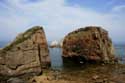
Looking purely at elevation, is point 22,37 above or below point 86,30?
below

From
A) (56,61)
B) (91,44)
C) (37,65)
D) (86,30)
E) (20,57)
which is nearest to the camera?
(20,57)

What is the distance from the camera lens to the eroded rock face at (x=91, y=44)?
220 ft

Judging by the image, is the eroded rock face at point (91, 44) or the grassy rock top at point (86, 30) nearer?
the eroded rock face at point (91, 44)

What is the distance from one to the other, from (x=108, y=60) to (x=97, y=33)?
7460mm

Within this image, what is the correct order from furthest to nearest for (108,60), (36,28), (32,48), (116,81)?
(108,60), (36,28), (32,48), (116,81)

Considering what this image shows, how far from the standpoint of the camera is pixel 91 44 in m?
68.2

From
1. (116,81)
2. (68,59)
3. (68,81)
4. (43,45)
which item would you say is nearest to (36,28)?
(43,45)

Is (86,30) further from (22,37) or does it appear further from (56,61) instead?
(22,37)

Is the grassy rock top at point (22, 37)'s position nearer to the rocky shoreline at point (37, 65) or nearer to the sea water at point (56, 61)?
the rocky shoreline at point (37, 65)

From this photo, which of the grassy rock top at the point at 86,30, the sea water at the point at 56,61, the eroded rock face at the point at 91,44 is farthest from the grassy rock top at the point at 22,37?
the grassy rock top at the point at 86,30

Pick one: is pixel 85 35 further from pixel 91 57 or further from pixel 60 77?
pixel 60 77

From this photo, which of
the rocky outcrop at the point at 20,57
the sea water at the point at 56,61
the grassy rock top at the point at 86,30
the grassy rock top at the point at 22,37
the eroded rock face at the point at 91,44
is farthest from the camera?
the grassy rock top at the point at 86,30

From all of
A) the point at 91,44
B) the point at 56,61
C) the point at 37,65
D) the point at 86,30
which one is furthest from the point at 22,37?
the point at 86,30

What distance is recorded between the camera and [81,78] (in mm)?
43000
